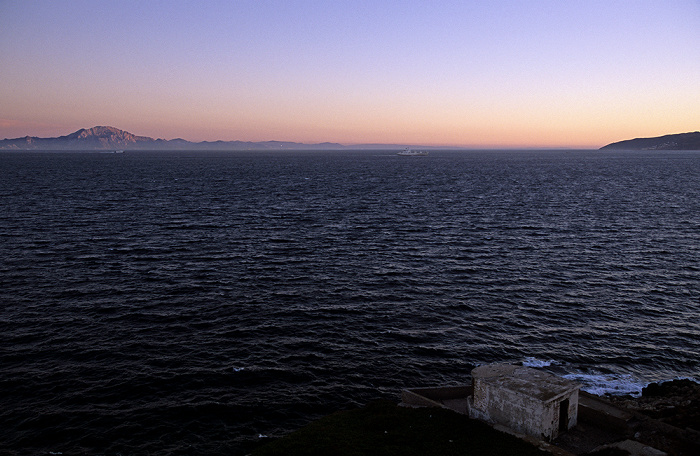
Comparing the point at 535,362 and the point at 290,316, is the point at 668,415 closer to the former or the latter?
the point at 535,362

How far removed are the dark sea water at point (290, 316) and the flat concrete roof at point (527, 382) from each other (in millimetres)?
7358

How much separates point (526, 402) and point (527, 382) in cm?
133

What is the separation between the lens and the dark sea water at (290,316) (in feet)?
93.9

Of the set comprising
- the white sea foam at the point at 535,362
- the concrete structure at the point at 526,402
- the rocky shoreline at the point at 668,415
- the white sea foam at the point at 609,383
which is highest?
the concrete structure at the point at 526,402

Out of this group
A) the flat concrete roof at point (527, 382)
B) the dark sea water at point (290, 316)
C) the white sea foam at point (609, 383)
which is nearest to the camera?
the flat concrete roof at point (527, 382)

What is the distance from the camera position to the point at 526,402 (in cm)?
2273

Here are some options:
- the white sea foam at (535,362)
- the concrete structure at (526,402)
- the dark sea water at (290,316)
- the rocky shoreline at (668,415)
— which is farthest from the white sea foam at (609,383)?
the concrete structure at (526,402)

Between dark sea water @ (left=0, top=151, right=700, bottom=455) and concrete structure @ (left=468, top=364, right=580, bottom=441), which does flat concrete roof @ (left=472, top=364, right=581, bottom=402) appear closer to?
concrete structure @ (left=468, top=364, right=580, bottom=441)

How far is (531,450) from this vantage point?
21.0 meters

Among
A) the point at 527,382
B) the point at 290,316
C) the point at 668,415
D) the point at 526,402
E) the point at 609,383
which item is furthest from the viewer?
the point at 290,316

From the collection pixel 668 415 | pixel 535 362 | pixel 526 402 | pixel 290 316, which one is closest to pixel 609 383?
pixel 535 362

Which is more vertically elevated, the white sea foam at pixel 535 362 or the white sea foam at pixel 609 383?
the white sea foam at pixel 535 362

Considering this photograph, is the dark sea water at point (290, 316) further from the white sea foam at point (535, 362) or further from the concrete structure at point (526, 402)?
the concrete structure at point (526, 402)

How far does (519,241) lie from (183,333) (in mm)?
49786
